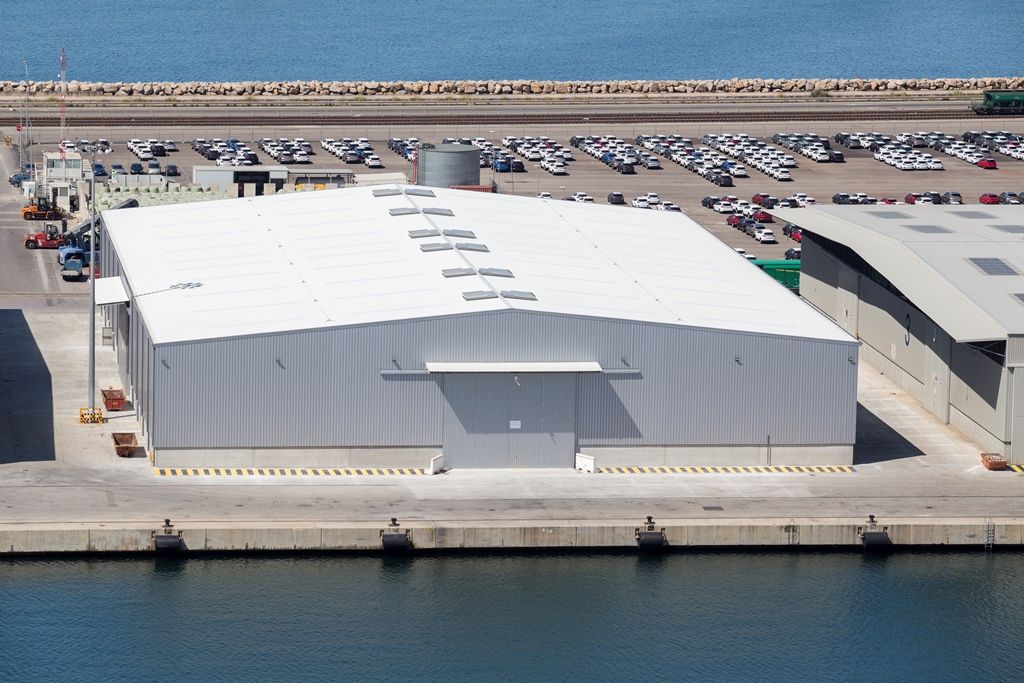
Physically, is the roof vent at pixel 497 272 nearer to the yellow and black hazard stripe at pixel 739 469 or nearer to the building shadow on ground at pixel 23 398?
the yellow and black hazard stripe at pixel 739 469

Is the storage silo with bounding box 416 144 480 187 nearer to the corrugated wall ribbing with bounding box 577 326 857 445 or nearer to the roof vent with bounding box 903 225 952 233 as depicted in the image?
the roof vent with bounding box 903 225 952 233

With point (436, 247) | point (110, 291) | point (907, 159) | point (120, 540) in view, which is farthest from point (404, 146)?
point (120, 540)

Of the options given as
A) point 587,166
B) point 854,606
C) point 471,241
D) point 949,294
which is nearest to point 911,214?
point 949,294

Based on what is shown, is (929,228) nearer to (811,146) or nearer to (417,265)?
(417,265)

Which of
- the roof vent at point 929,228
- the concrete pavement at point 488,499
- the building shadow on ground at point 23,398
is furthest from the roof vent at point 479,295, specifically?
the roof vent at point 929,228

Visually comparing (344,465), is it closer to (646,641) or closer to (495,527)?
(495,527)

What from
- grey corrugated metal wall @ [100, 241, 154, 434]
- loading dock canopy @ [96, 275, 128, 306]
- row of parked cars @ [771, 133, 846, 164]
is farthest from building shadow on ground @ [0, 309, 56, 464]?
row of parked cars @ [771, 133, 846, 164]
